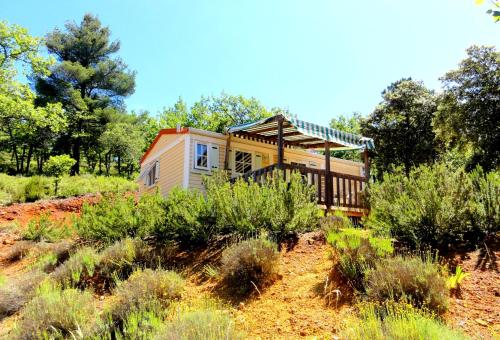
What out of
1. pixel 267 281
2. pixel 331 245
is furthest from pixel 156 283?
pixel 331 245

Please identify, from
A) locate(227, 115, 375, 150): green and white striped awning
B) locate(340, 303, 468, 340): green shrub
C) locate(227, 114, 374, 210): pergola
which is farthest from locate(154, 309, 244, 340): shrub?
locate(227, 115, 375, 150): green and white striped awning

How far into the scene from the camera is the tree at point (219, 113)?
133ft

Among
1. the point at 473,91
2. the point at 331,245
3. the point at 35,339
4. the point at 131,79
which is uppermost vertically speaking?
the point at 131,79

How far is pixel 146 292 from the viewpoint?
15.3ft

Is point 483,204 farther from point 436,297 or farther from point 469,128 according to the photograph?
point 469,128

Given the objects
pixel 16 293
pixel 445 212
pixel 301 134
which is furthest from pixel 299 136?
pixel 16 293

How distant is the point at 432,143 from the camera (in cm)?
2605

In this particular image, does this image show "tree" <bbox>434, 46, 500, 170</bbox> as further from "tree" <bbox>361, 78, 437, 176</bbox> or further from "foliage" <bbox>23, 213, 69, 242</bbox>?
"foliage" <bbox>23, 213, 69, 242</bbox>

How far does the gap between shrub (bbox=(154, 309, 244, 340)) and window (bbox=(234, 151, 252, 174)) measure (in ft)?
35.3

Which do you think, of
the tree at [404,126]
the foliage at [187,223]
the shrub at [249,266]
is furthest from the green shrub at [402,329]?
the tree at [404,126]

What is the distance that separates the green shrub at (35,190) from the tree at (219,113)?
63.0ft

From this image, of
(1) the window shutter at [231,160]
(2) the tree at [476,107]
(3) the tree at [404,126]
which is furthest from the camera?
(3) the tree at [404,126]

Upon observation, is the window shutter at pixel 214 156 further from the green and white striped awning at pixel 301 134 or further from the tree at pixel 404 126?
the tree at pixel 404 126

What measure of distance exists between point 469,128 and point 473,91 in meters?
1.98
